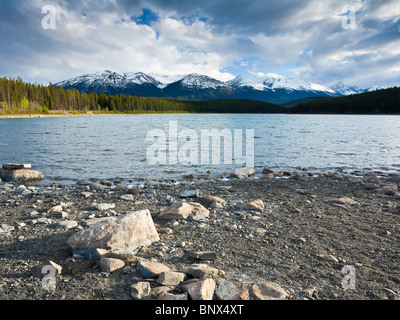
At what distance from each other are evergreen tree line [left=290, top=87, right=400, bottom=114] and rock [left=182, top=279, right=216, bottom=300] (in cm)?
17390

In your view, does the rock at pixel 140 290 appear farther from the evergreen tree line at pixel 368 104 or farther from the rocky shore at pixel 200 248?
the evergreen tree line at pixel 368 104

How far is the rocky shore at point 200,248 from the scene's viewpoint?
411 cm

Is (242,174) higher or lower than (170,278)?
higher

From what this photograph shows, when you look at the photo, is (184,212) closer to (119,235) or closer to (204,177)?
(119,235)

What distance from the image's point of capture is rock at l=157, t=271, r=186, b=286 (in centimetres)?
412

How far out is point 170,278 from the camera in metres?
4.17

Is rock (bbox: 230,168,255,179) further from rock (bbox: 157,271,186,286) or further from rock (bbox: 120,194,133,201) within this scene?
rock (bbox: 157,271,186,286)

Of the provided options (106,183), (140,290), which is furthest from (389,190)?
(106,183)

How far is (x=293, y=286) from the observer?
14.1 ft

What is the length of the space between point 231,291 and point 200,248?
184 cm
